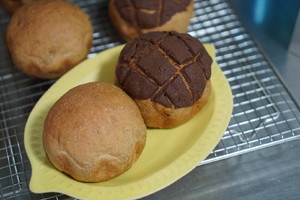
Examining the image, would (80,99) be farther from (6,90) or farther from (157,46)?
(6,90)

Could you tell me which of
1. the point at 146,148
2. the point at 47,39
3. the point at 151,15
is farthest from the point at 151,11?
the point at 146,148

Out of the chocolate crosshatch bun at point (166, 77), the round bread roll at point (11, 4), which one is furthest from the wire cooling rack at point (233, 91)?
the chocolate crosshatch bun at point (166, 77)

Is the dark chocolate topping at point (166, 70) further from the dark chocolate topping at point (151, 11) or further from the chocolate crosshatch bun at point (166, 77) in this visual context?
the dark chocolate topping at point (151, 11)

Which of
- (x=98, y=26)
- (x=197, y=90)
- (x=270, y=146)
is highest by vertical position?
(x=197, y=90)

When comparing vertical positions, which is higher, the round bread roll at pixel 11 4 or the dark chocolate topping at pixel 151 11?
the dark chocolate topping at pixel 151 11

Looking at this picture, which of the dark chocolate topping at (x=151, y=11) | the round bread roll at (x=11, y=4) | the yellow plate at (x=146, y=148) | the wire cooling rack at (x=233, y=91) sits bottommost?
the wire cooling rack at (x=233, y=91)

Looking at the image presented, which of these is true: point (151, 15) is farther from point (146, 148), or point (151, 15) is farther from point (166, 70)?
point (146, 148)

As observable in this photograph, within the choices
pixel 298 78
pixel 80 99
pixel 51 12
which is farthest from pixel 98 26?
pixel 298 78
